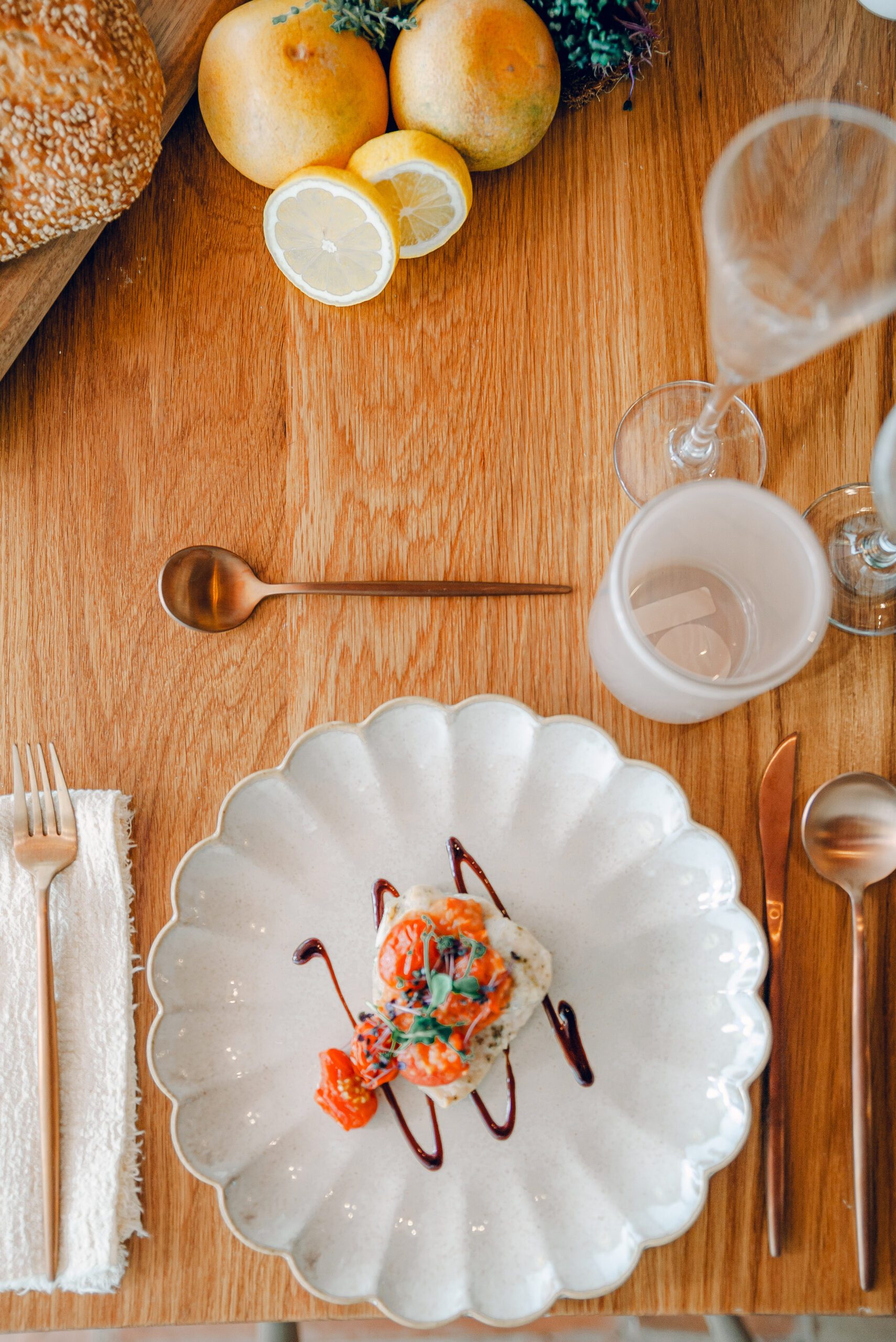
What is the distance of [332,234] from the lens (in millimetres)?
833

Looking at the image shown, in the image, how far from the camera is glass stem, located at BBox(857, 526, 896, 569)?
2.80ft

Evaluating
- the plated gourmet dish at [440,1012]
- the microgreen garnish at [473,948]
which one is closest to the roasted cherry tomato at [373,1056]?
the plated gourmet dish at [440,1012]

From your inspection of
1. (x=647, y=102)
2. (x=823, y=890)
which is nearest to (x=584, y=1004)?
(x=823, y=890)

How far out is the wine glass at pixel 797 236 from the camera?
2.18 feet

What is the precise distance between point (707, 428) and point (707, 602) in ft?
0.56

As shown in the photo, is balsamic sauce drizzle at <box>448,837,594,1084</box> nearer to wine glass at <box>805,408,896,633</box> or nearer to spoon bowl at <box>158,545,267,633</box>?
spoon bowl at <box>158,545,267,633</box>

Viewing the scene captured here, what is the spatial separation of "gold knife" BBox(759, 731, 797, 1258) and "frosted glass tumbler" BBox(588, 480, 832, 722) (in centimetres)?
9

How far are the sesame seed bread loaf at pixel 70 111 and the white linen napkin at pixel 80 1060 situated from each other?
1.84 ft

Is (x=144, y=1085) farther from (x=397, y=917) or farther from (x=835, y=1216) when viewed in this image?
(x=835, y=1216)

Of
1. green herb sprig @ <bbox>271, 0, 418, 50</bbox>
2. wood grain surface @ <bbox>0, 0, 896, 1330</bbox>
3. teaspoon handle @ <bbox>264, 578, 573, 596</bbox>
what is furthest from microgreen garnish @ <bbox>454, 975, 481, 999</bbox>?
green herb sprig @ <bbox>271, 0, 418, 50</bbox>

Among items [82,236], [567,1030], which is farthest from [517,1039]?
[82,236]

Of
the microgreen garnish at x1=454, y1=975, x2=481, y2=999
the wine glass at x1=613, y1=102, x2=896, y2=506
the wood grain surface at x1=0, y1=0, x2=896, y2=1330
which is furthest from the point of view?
the wood grain surface at x1=0, y1=0, x2=896, y2=1330

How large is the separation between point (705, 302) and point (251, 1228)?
3.27 feet

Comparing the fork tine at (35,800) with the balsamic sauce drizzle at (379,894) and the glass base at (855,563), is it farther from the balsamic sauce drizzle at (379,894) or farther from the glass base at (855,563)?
the glass base at (855,563)
